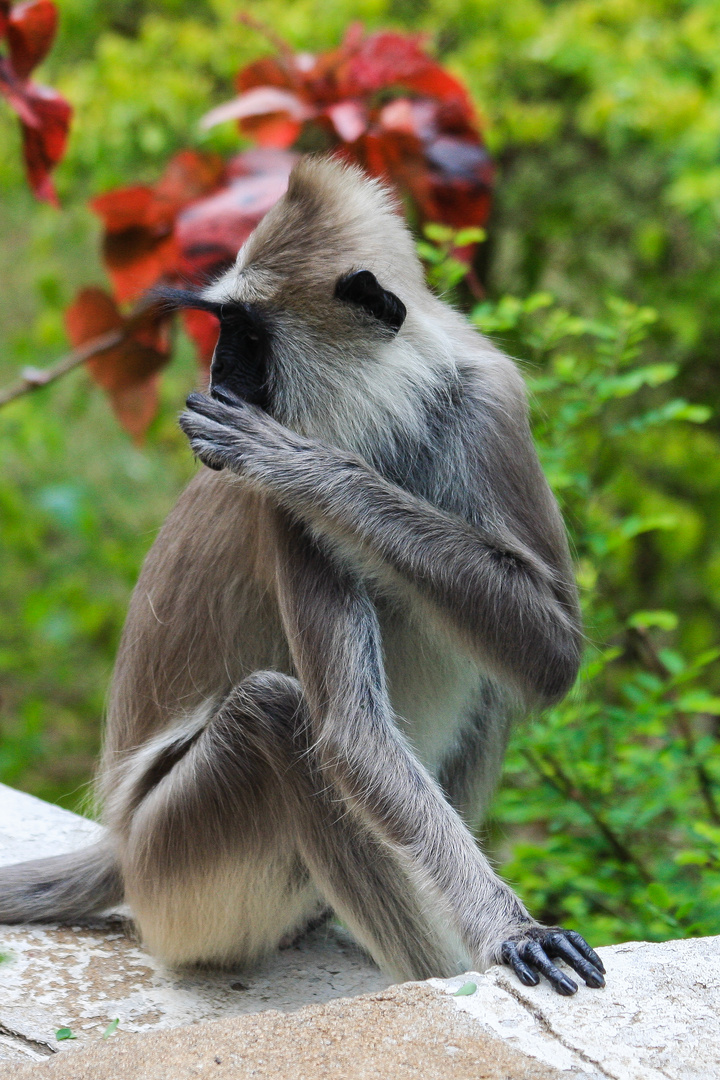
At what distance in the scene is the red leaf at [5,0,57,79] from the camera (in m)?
3.61

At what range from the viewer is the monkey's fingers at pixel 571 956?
2.22 meters

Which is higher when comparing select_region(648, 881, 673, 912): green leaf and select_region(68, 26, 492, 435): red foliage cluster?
select_region(68, 26, 492, 435): red foliage cluster

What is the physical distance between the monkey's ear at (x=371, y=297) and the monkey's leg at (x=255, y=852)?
867 mm

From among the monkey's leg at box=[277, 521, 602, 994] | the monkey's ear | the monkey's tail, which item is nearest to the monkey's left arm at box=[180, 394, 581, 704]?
the monkey's leg at box=[277, 521, 602, 994]

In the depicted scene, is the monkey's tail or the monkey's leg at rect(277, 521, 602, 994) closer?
the monkey's leg at rect(277, 521, 602, 994)

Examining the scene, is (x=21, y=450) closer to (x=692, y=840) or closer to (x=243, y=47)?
(x=243, y=47)

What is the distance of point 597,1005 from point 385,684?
809 mm

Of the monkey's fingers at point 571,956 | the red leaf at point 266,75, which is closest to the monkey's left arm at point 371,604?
the monkey's fingers at point 571,956

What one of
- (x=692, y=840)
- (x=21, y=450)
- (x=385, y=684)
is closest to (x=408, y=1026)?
(x=385, y=684)

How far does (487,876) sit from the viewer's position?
247 cm

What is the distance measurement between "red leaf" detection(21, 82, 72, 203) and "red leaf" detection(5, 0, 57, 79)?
0.07 meters

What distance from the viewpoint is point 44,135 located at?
379 centimetres

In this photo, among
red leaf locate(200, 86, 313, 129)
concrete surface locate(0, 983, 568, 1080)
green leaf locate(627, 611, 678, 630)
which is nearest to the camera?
concrete surface locate(0, 983, 568, 1080)

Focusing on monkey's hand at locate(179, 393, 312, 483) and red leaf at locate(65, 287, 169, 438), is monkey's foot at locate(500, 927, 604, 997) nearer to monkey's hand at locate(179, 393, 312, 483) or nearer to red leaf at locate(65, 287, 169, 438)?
monkey's hand at locate(179, 393, 312, 483)
